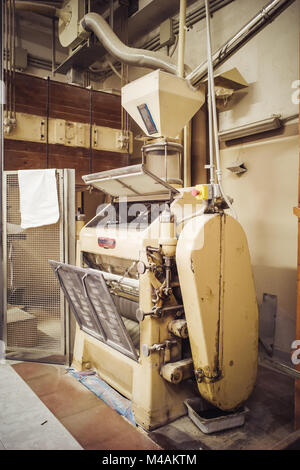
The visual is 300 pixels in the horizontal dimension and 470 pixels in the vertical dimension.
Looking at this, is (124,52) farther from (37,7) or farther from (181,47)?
(37,7)

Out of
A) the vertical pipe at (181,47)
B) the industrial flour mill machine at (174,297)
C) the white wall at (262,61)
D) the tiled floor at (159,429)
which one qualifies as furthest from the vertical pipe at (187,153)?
the tiled floor at (159,429)

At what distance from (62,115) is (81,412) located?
153 inches

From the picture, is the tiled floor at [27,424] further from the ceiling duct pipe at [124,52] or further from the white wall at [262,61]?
the white wall at [262,61]

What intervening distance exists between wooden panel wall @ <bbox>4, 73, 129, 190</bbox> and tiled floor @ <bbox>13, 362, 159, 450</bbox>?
2.71 m

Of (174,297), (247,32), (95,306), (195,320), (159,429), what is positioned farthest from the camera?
(247,32)

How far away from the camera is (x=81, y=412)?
2.62 m

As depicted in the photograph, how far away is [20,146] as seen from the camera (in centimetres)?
464

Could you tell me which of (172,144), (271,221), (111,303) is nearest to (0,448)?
(111,303)

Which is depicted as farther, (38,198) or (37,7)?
(37,7)

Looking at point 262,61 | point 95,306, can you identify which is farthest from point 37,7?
point 95,306

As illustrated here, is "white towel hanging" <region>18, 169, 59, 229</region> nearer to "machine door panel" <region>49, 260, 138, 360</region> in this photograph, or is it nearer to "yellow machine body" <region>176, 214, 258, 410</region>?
"machine door panel" <region>49, 260, 138, 360</region>

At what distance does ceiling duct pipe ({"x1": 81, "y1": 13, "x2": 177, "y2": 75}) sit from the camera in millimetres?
3677
